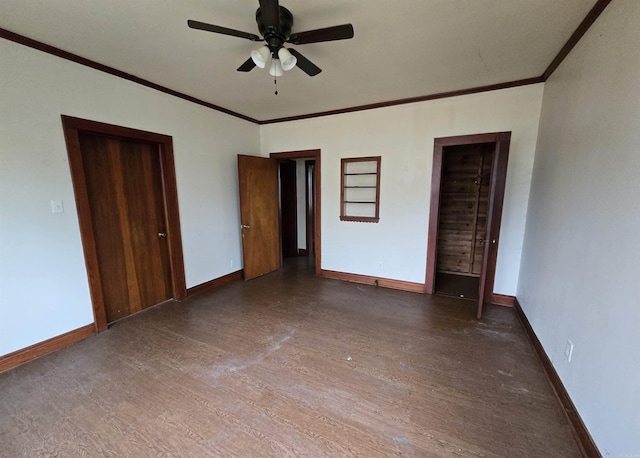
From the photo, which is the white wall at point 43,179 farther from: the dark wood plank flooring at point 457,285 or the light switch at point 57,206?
the dark wood plank flooring at point 457,285

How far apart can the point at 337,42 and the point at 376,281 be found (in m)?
3.00

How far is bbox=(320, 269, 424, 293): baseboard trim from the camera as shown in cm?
363

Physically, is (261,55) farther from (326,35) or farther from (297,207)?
(297,207)

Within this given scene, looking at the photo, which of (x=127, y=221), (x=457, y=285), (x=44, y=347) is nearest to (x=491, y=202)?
(x=457, y=285)

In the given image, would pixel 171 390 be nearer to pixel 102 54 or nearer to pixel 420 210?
pixel 102 54

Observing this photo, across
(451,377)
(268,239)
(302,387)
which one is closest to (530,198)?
(451,377)

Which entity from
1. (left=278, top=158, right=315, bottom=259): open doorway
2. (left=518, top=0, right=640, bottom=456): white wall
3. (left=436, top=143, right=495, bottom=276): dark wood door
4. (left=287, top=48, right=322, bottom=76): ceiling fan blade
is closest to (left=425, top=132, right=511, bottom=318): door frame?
(left=518, top=0, right=640, bottom=456): white wall

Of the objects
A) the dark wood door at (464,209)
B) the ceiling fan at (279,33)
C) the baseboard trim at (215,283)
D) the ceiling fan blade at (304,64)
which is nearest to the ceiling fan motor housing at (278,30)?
the ceiling fan at (279,33)

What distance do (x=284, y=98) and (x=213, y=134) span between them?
3.79ft

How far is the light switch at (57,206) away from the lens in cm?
224

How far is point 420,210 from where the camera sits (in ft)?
11.4

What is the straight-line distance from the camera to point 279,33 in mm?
1708

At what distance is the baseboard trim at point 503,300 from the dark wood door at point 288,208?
368cm

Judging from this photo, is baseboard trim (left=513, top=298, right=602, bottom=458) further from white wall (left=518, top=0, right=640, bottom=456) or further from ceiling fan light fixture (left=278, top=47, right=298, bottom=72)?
ceiling fan light fixture (left=278, top=47, right=298, bottom=72)
